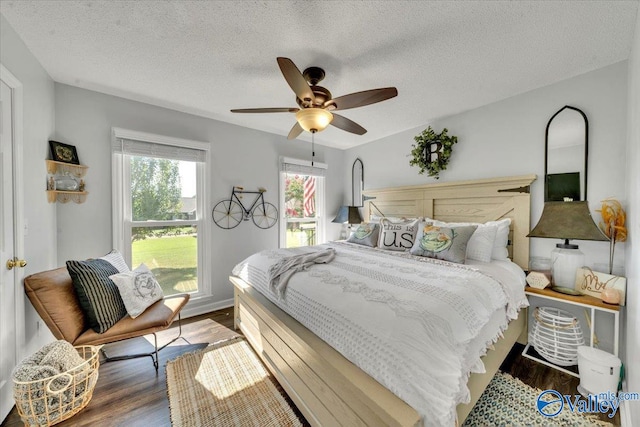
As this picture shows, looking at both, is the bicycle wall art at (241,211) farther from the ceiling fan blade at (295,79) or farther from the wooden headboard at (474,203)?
the ceiling fan blade at (295,79)

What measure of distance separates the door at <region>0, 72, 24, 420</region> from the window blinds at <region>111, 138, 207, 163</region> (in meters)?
0.95

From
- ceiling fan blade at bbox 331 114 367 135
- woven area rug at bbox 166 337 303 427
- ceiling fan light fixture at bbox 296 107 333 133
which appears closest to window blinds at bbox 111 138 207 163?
ceiling fan light fixture at bbox 296 107 333 133

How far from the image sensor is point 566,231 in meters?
1.92

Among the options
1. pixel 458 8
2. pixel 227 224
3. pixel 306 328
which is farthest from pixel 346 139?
pixel 306 328

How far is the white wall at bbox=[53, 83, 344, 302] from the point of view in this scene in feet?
7.72

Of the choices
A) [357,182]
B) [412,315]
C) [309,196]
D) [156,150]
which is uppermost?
[156,150]

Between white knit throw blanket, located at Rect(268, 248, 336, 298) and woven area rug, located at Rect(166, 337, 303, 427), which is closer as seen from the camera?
woven area rug, located at Rect(166, 337, 303, 427)

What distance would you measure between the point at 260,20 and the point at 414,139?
256 centimetres

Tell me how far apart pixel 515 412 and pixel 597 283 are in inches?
47.8

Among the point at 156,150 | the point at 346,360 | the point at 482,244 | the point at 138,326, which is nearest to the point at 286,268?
the point at 346,360

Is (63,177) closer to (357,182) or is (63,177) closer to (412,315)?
(412,315)

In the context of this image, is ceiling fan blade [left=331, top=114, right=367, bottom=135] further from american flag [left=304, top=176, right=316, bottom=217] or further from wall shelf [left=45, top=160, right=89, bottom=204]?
wall shelf [left=45, top=160, right=89, bottom=204]

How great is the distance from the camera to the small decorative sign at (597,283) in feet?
5.84

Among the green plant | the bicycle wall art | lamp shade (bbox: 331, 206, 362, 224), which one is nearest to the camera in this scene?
the green plant
